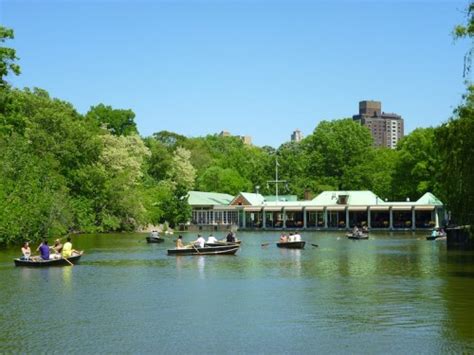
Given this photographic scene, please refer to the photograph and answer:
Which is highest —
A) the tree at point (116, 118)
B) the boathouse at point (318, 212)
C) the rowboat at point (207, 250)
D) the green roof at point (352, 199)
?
the tree at point (116, 118)

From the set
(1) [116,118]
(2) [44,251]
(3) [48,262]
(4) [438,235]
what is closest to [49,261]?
(3) [48,262]

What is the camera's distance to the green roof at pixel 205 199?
100m

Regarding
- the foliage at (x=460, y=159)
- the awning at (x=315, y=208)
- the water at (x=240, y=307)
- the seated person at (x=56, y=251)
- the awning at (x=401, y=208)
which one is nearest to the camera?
the water at (x=240, y=307)

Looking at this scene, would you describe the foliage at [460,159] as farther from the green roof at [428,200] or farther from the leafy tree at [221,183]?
the leafy tree at [221,183]

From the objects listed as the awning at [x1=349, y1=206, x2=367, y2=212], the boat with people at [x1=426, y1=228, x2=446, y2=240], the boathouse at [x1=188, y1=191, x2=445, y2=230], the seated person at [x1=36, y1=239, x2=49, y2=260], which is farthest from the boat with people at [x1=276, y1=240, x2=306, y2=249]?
the awning at [x1=349, y1=206, x2=367, y2=212]

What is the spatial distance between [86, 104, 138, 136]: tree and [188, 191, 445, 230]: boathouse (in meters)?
16.1

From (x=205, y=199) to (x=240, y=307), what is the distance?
80.1 metres

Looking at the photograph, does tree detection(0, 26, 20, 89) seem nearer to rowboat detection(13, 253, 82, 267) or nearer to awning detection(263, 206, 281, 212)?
rowboat detection(13, 253, 82, 267)

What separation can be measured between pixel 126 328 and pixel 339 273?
50.6 ft

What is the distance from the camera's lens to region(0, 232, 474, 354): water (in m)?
17.1

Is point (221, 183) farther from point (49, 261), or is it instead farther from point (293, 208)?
point (49, 261)

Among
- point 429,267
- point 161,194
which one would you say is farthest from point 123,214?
point 429,267

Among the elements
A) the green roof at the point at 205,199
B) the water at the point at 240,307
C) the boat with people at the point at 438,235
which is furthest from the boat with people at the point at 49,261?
the green roof at the point at 205,199

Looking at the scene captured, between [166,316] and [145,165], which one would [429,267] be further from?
[145,165]
